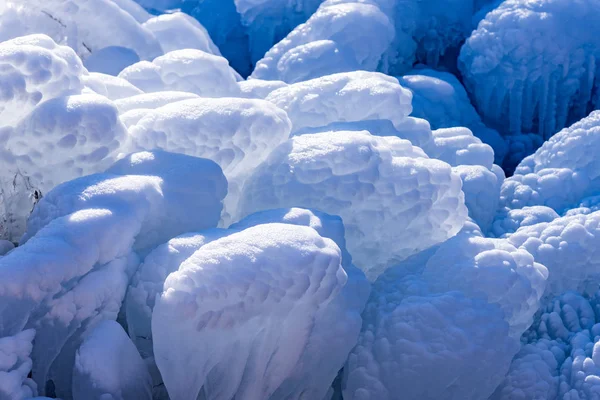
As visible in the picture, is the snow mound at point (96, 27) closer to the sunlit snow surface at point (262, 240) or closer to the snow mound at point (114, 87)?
the sunlit snow surface at point (262, 240)

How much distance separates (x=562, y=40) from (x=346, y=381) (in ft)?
8.33

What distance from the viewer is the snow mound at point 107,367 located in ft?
4.75

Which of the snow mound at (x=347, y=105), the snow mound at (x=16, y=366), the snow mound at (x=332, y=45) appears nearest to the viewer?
the snow mound at (x=16, y=366)

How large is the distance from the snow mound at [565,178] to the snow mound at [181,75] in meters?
1.21

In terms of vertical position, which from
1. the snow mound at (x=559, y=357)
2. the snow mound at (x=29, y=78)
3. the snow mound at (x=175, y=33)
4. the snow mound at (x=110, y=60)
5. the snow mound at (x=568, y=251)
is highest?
the snow mound at (x=29, y=78)

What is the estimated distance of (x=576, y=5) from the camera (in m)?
3.62

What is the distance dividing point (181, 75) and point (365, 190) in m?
0.88

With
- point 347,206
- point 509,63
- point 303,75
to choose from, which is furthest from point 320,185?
point 509,63

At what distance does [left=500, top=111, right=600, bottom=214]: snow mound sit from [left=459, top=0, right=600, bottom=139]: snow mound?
3.10ft

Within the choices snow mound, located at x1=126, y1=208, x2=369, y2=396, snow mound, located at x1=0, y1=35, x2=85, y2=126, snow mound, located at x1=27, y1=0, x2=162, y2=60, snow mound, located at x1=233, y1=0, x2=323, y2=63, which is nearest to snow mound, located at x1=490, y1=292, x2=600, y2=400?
snow mound, located at x1=126, y1=208, x2=369, y2=396

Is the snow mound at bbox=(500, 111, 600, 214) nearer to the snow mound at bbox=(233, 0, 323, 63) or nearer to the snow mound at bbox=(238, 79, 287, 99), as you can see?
the snow mound at bbox=(238, 79, 287, 99)

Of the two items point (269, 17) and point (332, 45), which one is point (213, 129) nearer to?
point (332, 45)

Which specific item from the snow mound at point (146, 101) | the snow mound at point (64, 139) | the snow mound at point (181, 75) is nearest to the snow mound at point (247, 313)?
the snow mound at point (64, 139)

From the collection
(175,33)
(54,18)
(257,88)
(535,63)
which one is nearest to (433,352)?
(257,88)
